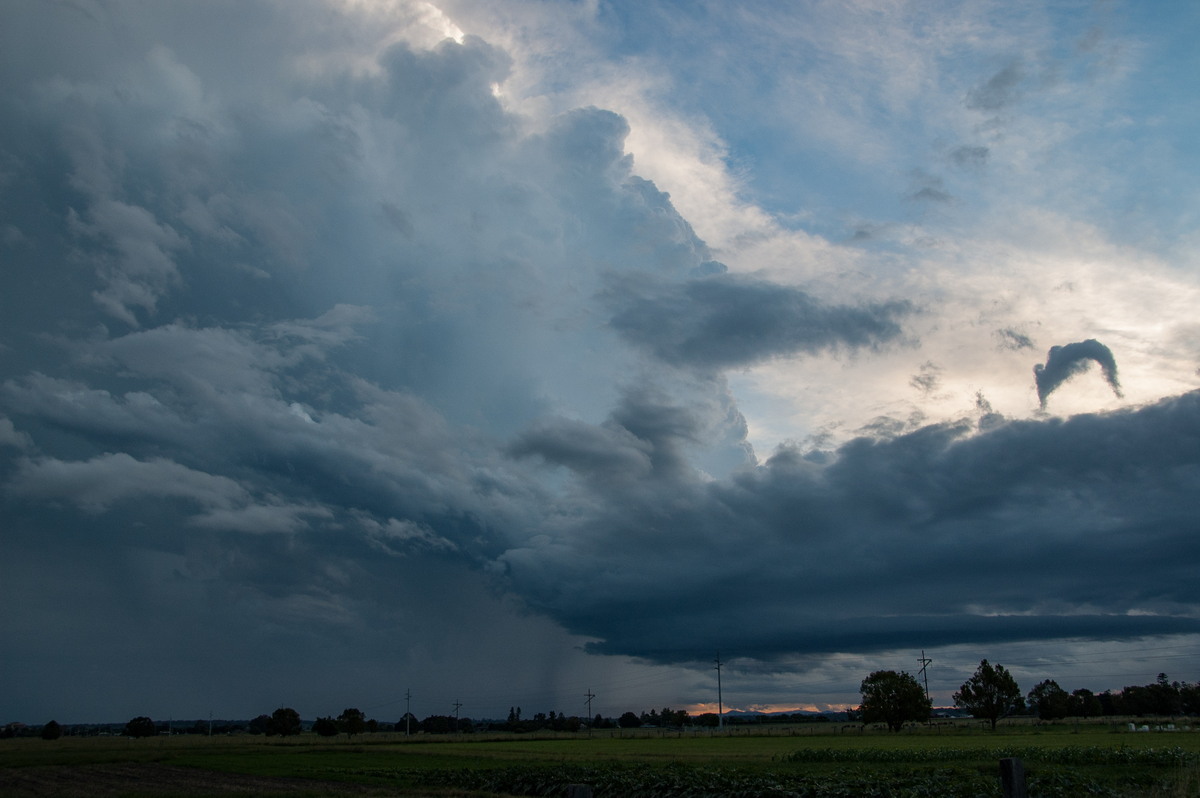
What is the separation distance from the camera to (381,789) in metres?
47.4

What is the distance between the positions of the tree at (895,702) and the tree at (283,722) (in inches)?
5469

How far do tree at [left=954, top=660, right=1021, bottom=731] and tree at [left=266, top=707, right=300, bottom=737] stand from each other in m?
162

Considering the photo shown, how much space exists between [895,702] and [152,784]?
14927 cm

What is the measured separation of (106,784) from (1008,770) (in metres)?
60.0

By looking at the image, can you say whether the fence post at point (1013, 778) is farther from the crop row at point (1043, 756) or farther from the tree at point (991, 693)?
the tree at point (991, 693)

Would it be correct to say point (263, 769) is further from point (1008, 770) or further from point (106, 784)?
point (1008, 770)

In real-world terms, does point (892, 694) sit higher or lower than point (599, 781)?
lower

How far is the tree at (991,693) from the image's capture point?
165125 mm

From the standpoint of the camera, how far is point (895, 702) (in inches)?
6348

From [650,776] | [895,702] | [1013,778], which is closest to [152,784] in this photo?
[650,776]

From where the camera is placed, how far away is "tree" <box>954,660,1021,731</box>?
542 feet

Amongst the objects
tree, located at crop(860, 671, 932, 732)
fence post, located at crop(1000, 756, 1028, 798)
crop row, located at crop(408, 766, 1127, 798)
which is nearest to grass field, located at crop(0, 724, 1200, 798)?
crop row, located at crop(408, 766, 1127, 798)

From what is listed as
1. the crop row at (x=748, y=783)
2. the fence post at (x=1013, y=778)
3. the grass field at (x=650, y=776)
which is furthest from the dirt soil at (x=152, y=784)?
the fence post at (x=1013, y=778)

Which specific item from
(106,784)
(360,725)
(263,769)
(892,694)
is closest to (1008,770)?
(106,784)
